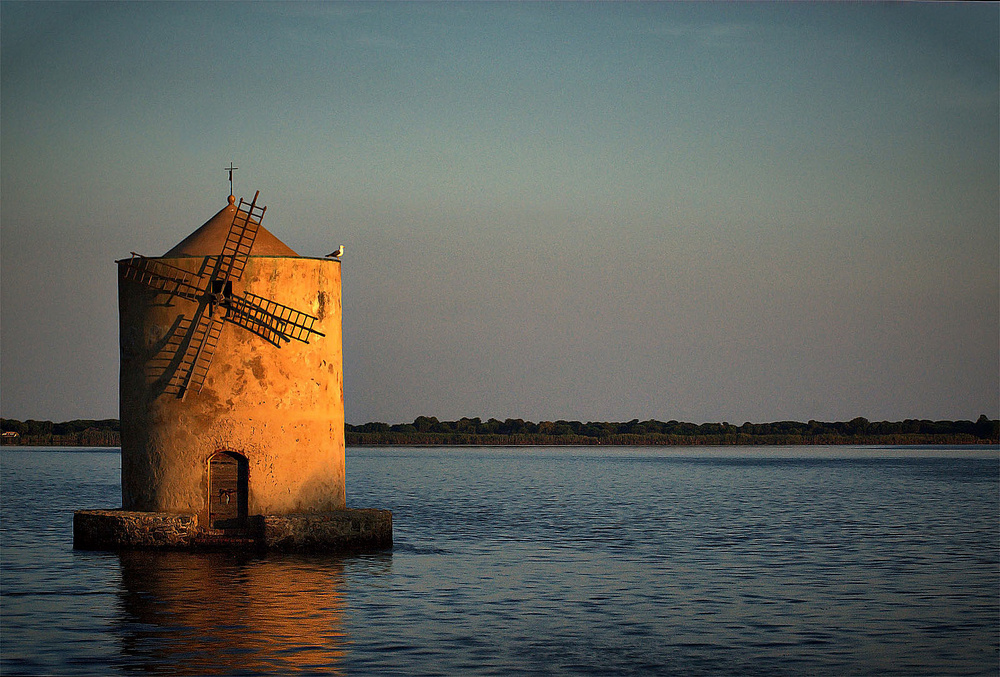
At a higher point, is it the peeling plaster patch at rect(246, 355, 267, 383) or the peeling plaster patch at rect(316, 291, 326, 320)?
the peeling plaster patch at rect(316, 291, 326, 320)

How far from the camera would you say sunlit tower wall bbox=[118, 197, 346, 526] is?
1950 cm

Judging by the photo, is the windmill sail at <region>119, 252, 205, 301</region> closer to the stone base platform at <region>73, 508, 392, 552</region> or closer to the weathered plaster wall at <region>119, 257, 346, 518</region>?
the weathered plaster wall at <region>119, 257, 346, 518</region>

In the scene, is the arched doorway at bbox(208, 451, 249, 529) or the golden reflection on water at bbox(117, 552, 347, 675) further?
the arched doorway at bbox(208, 451, 249, 529)

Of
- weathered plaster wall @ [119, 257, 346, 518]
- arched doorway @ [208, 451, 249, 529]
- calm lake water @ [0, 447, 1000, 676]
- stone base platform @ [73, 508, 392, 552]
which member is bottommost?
calm lake water @ [0, 447, 1000, 676]

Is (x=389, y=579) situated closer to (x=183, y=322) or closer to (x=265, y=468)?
(x=265, y=468)

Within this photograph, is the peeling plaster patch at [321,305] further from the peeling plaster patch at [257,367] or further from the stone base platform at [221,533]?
the stone base platform at [221,533]

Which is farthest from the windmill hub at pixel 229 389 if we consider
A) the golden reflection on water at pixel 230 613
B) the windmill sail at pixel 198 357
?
the golden reflection on water at pixel 230 613

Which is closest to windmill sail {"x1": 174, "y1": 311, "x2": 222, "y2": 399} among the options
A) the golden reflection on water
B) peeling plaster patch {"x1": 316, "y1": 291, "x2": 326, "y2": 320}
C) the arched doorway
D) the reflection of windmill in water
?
the reflection of windmill in water

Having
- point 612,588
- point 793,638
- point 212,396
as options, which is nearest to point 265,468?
point 212,396

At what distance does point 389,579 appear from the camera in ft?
58.7

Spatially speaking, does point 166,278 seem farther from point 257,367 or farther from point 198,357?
point 257,367

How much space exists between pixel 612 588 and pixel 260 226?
7.66m

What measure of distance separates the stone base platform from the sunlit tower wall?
0.31 m

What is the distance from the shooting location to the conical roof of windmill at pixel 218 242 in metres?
20.2
